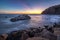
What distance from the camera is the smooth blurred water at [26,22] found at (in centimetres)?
175

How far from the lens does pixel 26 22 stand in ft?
6.21

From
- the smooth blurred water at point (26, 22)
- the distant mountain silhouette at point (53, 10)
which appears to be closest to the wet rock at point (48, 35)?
the smooth blurred water at point (26, 22)

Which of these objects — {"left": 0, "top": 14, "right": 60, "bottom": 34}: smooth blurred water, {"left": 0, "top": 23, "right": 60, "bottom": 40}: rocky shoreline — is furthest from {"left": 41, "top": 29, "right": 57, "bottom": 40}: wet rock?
{"left": 0, "top": 14, "right": 60, "bottom": 34}: smooth blurred water

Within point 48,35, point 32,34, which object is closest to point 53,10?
point 48,35

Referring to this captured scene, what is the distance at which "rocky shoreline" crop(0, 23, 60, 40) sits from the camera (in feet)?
5.91

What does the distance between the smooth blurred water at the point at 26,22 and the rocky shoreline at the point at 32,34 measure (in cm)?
7

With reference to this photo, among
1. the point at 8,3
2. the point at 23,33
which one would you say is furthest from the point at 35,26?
the point at 8,3

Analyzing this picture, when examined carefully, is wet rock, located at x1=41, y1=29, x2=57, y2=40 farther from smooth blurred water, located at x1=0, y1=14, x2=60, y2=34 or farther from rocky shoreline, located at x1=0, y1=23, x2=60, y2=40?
smooth blurred water, located at x1=0, y1=14, x2=60, y2=34

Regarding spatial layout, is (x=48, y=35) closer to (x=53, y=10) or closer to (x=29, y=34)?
(x=29, y=34)

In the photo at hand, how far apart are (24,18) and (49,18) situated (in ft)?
1.47

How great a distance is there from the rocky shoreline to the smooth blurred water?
0.23ft

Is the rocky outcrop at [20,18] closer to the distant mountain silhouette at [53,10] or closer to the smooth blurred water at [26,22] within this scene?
the smooth blurred water at [26,22]

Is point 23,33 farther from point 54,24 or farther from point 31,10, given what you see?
point 54,24

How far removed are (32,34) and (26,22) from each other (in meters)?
0.25
